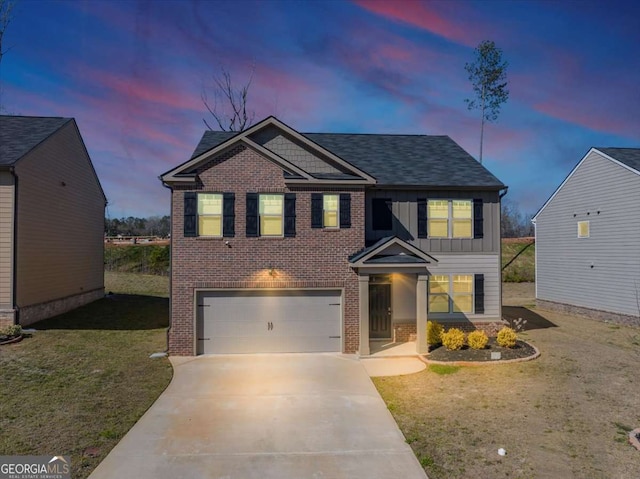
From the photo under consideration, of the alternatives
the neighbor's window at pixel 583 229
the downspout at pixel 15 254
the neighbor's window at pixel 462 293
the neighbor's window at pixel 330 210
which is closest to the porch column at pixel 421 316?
the neighbor's window at pixel 462 293

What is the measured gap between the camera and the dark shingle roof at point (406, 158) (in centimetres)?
Answer: 1492

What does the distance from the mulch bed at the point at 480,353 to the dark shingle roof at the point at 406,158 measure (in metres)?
6.09

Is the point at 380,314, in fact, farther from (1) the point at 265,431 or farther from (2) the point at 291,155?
(1) the point at 265,431

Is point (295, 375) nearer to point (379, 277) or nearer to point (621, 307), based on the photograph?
point (379, 277)

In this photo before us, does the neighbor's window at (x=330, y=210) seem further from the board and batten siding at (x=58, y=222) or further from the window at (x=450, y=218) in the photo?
the board and batten siding at (x=58, y=222)

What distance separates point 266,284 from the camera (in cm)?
1305

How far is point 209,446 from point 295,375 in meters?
4.11

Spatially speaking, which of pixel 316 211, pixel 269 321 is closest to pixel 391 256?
pixel 316 211

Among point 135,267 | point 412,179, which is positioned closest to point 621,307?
point 412,179

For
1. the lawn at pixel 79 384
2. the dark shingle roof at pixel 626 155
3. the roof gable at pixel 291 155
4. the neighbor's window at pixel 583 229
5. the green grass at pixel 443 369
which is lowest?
the green grass at pixel 443 369

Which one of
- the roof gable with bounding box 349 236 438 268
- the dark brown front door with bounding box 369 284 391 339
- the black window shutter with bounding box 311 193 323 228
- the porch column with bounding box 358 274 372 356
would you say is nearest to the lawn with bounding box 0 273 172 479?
the porch column with bounding box 358 274 372 356

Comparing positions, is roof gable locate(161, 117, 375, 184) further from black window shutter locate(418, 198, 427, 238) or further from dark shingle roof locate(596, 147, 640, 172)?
dark shingle roof locate(596, 147, 640, 172)

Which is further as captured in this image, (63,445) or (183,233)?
(183,233)

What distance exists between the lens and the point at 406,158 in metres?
16.7
